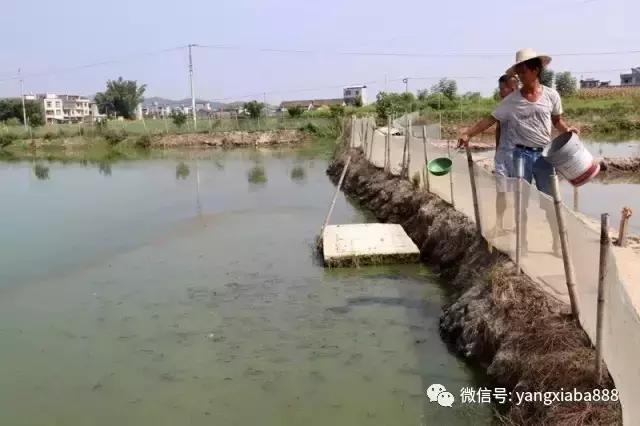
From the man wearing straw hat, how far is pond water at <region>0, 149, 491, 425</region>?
1.56m

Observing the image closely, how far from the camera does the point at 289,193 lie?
50.6ft

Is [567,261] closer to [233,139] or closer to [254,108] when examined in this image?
[233,139]

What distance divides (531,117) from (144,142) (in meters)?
33.1

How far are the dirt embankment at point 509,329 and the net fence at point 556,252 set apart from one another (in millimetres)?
133

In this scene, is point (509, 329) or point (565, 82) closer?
point (509, 329)

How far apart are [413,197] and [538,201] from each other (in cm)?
526

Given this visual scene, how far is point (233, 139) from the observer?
35.8m

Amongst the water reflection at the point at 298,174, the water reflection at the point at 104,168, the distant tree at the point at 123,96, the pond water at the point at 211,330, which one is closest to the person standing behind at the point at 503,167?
the pond water at the point at 211,330

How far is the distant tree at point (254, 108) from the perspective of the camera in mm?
39969

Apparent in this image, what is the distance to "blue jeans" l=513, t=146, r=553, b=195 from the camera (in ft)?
16.2

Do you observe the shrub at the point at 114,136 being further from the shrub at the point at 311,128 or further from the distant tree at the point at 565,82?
the distant tree at the point at 565,82

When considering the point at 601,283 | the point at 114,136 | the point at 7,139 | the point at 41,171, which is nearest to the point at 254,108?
the point at 114,136

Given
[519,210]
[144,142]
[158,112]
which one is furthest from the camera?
[158,112]

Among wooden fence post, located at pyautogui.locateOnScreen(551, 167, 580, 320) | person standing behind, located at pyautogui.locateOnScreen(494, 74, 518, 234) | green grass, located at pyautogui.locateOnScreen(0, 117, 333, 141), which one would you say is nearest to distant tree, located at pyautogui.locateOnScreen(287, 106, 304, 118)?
green grass, located at pyautogui.locateOnScreen(0, 117, 333, 141)
